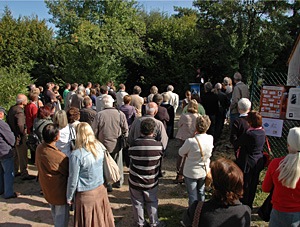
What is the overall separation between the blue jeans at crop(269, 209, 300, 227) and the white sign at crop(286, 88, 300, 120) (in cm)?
312

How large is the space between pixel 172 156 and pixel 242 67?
956 centimetres

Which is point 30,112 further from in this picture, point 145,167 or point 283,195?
point 283,195

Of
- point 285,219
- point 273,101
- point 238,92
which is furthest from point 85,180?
point 238,92

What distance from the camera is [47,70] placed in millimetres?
20203

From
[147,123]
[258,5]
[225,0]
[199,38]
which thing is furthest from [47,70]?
[147,123]

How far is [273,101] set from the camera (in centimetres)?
570

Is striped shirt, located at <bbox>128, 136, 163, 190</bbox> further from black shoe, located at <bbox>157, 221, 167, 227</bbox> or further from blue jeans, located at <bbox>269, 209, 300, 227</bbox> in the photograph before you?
blue jeans, located at <bbox>269, 209, 300, 227</bbox>

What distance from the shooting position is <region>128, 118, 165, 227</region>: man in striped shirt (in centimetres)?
382

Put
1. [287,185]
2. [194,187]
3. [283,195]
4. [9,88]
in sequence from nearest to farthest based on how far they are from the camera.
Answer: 1. [287,185]
2. [283,195]
3. [194,187]
4. [9,88]

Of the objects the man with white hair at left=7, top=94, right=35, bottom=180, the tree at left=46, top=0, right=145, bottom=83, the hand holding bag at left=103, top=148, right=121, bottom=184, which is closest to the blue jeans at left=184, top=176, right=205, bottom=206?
the hand holding bag at left=103, top=148, right=121, bottom=184

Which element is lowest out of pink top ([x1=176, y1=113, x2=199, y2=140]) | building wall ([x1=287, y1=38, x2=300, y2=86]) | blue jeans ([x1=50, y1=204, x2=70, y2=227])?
blue jeans ([x1=50, y1=204, x2=70, y2=227])

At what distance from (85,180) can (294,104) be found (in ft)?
14.2

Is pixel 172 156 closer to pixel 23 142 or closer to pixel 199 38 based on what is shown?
pixel 23 142

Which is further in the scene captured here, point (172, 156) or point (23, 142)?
→ point (172, 156)
